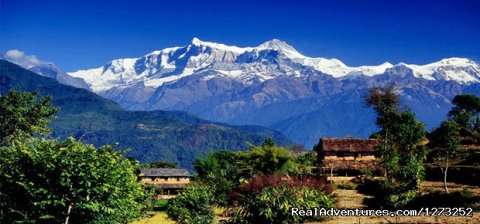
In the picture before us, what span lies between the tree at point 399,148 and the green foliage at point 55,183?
82.6ft

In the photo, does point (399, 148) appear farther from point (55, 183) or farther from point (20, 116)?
point (20, 116)

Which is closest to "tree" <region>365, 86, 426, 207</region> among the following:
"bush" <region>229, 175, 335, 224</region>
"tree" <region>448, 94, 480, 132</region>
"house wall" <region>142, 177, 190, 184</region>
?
"bush" <region>229, 175, 335, 224</region>

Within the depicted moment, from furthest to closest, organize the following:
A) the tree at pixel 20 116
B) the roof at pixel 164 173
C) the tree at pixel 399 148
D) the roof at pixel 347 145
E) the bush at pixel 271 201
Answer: the roof at pixel 164 173, the roof at pixel 347 145, the tree at pixel 20 116, the tree at pixel 399 148, the bush at pixel 271 201

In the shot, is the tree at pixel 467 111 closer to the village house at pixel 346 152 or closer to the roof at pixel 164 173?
the village house at pixel 346 152

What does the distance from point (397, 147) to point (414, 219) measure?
2936cm

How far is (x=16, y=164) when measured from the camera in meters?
25.0

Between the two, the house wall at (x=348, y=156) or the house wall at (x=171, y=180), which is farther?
the house wall at (x=171, y=180)

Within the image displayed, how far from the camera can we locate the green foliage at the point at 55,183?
23.8 meters

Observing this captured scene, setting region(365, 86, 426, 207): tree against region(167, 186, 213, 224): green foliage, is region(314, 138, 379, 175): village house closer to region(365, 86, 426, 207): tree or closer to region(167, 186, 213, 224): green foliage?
region(365, 86, 426, 207): tree

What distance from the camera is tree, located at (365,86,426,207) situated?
144 ft

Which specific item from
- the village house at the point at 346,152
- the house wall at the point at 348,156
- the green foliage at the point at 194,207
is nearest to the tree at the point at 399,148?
the village house at the point at 346,152

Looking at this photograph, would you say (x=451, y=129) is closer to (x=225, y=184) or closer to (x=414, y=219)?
(x=414, y=219)

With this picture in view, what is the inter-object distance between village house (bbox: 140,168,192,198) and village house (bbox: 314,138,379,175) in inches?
2220

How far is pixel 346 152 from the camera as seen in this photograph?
72562mm
